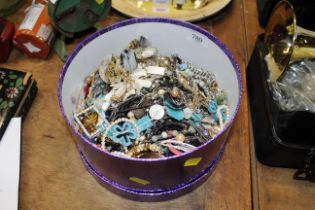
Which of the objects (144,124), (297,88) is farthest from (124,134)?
(297,88)

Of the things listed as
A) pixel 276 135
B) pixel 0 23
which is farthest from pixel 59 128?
pixel 276 135

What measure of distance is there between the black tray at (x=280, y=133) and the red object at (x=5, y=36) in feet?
1.36

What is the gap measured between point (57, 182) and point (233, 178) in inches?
9.9

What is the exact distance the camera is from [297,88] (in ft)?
1.87

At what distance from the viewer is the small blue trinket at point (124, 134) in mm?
481

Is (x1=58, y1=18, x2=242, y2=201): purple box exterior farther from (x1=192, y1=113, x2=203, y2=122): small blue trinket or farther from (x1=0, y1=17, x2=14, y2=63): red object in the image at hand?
(x1=0, y1=17, x2=14, y2=63): red object

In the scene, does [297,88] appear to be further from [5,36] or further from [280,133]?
[5,36]

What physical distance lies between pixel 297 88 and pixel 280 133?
0.09 m

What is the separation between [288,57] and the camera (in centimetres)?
55

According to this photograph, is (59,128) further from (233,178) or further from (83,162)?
(233,178)

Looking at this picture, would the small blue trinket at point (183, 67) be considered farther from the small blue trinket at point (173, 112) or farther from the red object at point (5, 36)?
the red object at point (5, 36)

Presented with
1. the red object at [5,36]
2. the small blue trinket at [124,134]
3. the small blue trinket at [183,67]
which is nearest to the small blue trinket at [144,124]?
the small blue trinket at [124,134]

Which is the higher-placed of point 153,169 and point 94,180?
point 153,169

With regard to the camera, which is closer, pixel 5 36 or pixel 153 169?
pixel 153 169
